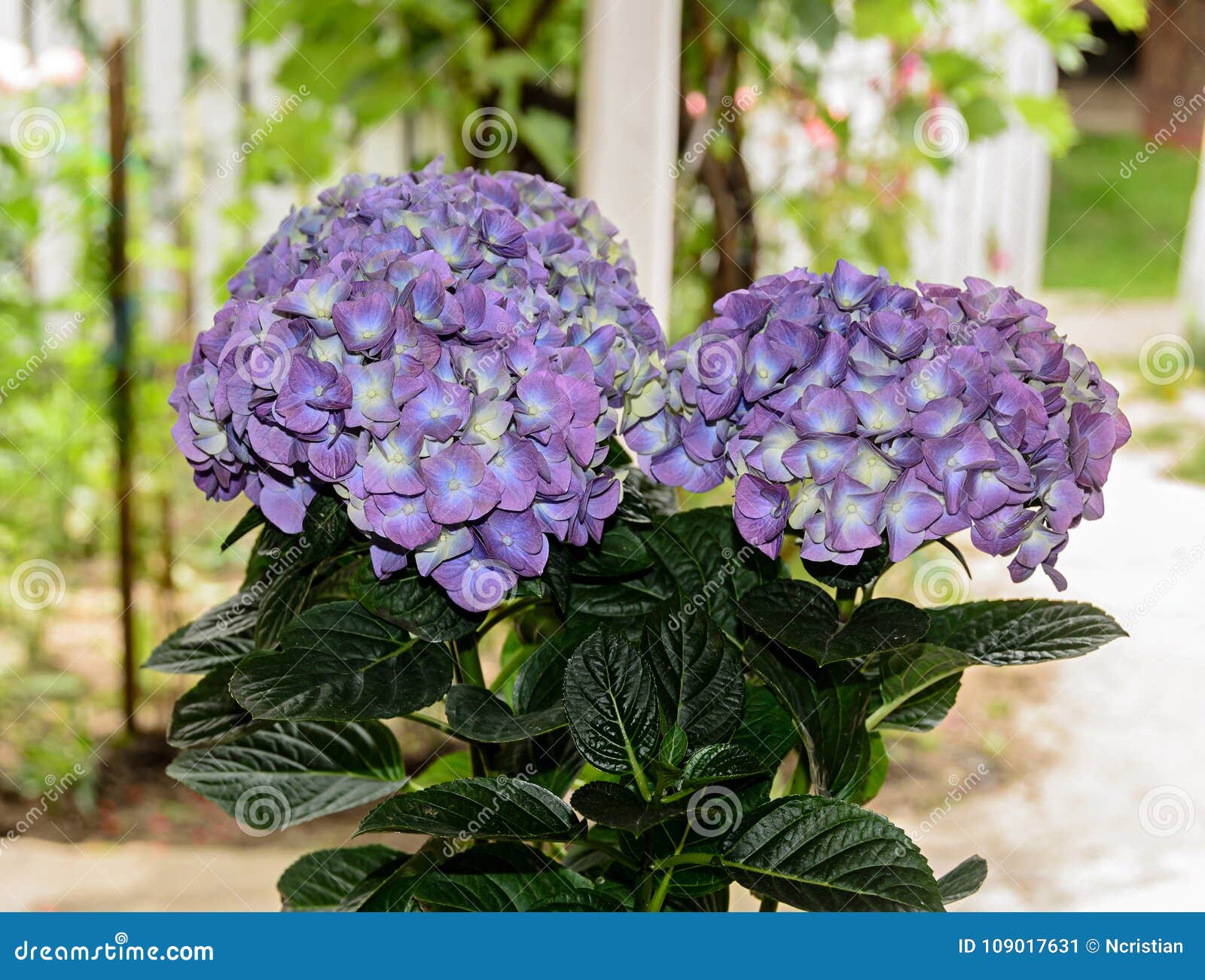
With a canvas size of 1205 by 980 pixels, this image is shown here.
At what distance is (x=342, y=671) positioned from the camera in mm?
544

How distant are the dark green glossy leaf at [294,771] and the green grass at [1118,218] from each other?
5670 mm

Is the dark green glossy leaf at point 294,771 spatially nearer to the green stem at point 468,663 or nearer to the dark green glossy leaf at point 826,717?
the green stem at point 468,663

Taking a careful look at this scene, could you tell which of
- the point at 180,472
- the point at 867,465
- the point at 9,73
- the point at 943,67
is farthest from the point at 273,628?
the point at 180,472

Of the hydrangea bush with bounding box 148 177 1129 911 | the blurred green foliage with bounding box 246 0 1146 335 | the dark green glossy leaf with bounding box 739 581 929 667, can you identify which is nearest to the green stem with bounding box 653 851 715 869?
the hydrangea bush with bounding box 148 177 1129 911

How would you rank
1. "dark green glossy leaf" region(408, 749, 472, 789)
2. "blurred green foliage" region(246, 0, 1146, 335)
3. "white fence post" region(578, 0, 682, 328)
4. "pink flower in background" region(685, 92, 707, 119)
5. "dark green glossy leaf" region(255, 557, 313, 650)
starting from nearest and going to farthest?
"dark green glossy leaf" region(255, 557, 313, 650)
"dark green glossy leaf" region(408, 749, 472, 789)
"white fence post" region(578, 0, 682, 328)
"blurred green foliage" region(246, 0, 1146, 335)
"pink flower in background" region(685, 92, 707, 119)

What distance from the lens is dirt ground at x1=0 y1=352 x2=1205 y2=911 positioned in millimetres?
1897

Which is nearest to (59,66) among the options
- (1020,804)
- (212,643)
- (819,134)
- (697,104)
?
(697,104)

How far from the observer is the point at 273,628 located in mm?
593

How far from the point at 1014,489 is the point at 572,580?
224mm

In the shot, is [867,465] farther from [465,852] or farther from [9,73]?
[9,73]

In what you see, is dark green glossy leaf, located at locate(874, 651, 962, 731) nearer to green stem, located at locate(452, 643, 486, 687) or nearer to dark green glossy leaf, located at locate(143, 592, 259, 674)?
green stem, located at locate(452, 643, 486, 687)

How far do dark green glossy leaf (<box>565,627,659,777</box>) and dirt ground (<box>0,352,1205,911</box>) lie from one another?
4.00 ft

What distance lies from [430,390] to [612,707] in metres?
0.16

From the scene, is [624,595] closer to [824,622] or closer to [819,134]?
[824,622]
